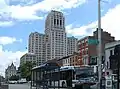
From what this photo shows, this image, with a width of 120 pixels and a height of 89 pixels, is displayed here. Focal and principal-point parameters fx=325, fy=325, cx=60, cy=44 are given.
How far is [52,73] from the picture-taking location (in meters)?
27.5

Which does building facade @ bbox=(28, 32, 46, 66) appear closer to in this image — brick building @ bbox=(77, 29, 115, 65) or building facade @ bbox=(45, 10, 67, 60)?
building facade @ bbox=(45, 10, 67, 60)

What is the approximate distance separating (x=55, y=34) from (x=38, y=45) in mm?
8893

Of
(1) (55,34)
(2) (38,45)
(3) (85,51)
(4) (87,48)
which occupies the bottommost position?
(3) (85,51)

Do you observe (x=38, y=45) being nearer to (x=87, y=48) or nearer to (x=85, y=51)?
(x=85, y=51)

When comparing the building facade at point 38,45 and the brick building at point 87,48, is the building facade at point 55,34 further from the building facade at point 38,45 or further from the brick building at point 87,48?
the brick building at point 87,48

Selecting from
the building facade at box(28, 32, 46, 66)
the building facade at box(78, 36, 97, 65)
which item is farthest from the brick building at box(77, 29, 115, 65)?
the building facade at box(28, 32, 46, 66)

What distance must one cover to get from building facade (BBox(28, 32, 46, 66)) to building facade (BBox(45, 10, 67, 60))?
233 cm

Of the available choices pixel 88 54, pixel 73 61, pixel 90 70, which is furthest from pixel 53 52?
pixel 90 70

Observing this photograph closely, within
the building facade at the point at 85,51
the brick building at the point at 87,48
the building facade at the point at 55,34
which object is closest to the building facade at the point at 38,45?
Answer: the building facade at the point at 55,34

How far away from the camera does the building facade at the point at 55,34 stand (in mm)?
122875

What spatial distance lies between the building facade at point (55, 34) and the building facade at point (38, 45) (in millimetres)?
2328

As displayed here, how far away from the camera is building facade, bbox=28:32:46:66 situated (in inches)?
5200

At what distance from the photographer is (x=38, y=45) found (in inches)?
5448

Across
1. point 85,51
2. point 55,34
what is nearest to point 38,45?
point 55,34
